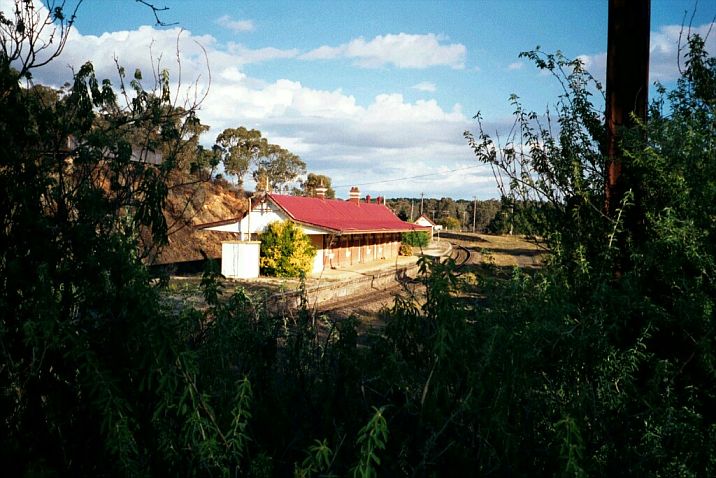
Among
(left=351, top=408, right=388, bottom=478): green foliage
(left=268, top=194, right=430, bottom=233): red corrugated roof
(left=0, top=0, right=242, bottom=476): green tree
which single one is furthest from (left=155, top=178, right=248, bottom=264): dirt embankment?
(left=351, top=408, right=388, bottom=478): green foliage

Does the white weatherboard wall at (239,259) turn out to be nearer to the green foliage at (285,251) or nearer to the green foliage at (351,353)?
the green foliage at (285,251)

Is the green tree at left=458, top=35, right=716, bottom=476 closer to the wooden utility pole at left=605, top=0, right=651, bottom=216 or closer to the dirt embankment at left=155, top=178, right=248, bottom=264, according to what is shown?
the wooden utility pole at left=605, top=0, right=651, bottom=216

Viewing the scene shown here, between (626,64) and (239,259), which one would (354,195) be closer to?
(239,259)

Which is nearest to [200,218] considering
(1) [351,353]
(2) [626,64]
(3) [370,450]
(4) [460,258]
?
(4) [460,258]

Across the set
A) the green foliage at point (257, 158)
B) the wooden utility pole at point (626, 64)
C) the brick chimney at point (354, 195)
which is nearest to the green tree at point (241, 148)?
the green foliage at point (257, 158)

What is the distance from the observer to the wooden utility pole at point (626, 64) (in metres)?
4.51

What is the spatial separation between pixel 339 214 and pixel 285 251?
8.57 m

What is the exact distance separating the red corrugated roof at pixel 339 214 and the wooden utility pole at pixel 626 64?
20268mm

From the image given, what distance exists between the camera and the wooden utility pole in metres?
4.51

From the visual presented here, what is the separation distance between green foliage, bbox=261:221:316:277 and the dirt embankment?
2.27 meters

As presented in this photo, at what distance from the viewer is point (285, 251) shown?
2680cm

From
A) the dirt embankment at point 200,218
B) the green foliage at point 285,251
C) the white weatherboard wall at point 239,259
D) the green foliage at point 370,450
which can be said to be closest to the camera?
the green foliage at point 370,450

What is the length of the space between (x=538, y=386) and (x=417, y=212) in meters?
113

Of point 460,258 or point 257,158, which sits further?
point 257,158
